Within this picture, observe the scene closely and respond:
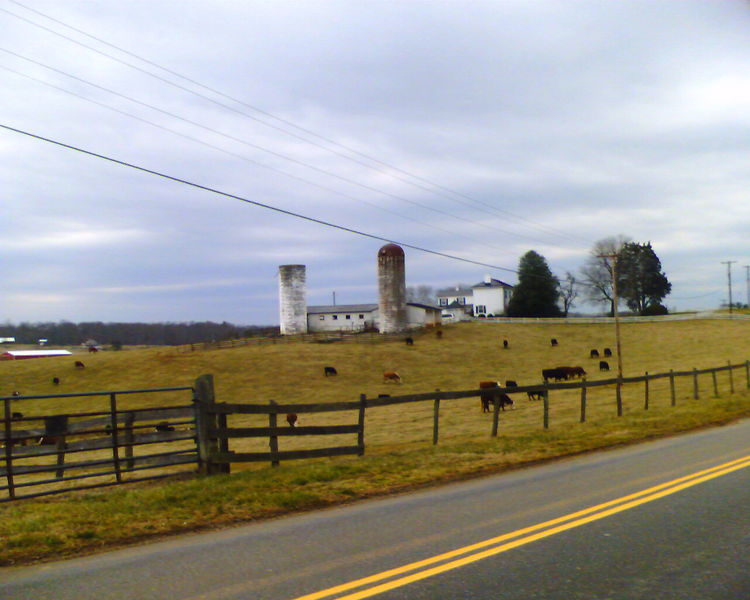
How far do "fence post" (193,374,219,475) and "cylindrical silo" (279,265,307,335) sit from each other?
82.4 metres

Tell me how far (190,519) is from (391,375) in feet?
160

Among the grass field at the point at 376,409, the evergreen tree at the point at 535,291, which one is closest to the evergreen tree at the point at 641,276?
the evergreen tree at the point at 535,291

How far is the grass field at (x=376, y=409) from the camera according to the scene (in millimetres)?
9570

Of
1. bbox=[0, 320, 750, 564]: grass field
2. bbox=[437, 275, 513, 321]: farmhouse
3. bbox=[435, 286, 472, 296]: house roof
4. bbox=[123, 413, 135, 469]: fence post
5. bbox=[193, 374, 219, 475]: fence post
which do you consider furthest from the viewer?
bbox=[435, 286, 472, 296]: house roof

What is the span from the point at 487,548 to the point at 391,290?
80830 mm

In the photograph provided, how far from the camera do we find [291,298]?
95125mm

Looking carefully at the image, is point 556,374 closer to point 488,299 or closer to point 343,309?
point 343,309

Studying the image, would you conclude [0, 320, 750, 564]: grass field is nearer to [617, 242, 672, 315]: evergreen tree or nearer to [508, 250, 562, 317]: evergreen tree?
[508, 250, 562, 317]: evergreen tree

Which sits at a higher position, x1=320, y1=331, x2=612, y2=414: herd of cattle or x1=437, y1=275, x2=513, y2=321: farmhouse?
x1=437, y1=275, x2=513, y2=321: farmhouse

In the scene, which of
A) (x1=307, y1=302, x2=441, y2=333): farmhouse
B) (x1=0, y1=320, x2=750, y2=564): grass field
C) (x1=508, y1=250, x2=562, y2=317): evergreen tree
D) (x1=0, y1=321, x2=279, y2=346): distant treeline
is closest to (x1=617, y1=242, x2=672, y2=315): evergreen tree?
(x1=508, y1=250, x2=562, y2=317): evergreen tree

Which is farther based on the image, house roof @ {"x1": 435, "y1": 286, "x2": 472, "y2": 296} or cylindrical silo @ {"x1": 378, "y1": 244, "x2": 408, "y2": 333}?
house roof @ {"x1": 435, "y1": 286, "x2": 472, "y2": 296}

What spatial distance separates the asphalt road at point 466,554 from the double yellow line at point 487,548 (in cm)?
2

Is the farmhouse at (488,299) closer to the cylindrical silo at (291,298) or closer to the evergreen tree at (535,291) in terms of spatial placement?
the evergreen tree at (535,291)

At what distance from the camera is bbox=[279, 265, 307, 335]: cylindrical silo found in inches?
3738
